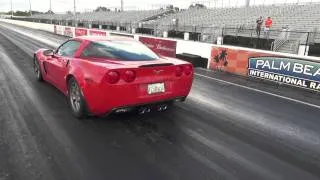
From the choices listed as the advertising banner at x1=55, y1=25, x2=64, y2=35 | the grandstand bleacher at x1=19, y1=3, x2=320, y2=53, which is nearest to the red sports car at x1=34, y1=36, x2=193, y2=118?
the grandstand bleacher at x1=19, y1=3, x2=320, y2=53

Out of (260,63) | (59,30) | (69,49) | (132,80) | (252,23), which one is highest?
(252,23)

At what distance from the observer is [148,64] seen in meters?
5.18

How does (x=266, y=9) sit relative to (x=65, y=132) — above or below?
above

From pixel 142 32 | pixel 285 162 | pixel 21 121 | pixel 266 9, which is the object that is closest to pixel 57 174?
pixel 21 121

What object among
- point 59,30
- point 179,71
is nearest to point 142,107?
point 179,71

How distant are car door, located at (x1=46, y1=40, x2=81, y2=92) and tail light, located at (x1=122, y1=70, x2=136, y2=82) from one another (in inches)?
61.2

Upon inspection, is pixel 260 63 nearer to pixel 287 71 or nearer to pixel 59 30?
pixel 287 71

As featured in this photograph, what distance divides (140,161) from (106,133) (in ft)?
3.63

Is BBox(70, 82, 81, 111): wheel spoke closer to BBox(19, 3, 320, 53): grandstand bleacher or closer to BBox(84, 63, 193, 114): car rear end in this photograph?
BBox(84, 63, 193, 114): car rear end

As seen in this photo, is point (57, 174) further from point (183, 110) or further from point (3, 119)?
point (183, 110)

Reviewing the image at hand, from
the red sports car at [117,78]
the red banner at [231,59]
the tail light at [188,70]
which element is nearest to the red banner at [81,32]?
the red banner at [231,59]

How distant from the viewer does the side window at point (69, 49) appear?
614 centimetres

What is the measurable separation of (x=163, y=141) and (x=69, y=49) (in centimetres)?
306

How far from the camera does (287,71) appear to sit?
32.6 ft
